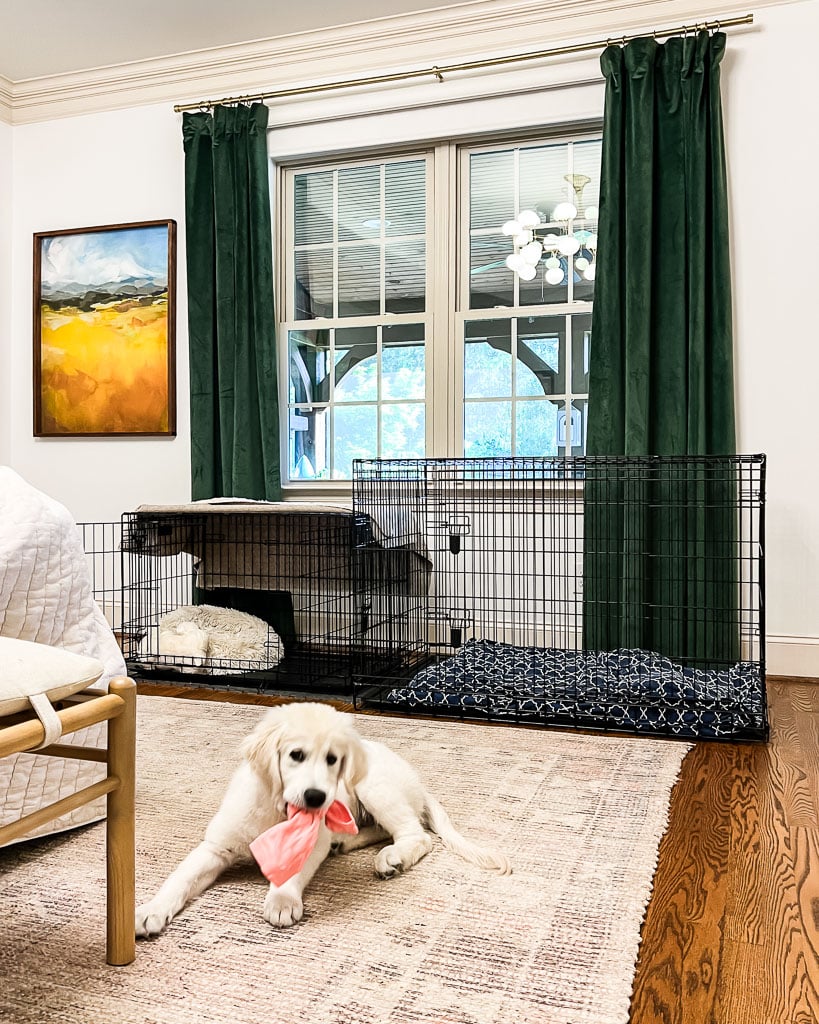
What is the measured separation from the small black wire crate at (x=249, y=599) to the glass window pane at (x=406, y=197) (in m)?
1.45

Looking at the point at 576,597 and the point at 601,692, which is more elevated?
the point at 576,597

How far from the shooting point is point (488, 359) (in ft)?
13.3

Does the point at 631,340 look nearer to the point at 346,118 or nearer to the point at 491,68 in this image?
the point at 491,68

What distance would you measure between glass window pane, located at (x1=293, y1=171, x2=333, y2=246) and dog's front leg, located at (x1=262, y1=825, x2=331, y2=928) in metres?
3.38

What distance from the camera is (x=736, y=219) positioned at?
3.58 meters

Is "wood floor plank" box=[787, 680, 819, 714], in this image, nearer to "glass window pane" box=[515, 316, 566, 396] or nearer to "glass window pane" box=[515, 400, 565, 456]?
"glass window pane" box=[515, 400, 565, 456]

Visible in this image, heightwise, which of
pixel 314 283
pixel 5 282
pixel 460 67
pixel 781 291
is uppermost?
pixel 460 67

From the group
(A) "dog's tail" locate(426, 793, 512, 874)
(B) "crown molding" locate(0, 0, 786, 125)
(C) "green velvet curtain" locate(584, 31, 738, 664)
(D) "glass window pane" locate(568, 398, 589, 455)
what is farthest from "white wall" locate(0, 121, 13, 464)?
(A) "dog's tail" locate(426, 793, 512, 874)

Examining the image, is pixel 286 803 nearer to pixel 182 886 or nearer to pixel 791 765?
pixel 182 886

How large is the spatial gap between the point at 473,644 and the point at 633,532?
78 cm

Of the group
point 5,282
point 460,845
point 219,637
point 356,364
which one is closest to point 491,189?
point 356,364

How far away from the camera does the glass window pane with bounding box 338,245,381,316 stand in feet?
13.9

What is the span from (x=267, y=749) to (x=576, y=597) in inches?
93.1

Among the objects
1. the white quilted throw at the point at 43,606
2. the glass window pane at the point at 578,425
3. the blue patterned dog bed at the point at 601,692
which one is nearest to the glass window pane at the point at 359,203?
the glass window pane at the point at 578,425
